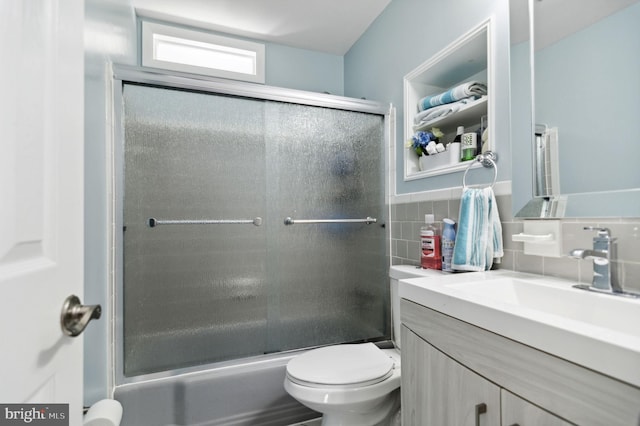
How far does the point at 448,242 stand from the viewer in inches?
52.7

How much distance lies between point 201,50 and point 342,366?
88.2 inches

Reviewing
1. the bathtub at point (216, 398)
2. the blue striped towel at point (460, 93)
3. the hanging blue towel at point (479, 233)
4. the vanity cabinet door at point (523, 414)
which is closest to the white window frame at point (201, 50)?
the blue striped towel at point (460, 93)

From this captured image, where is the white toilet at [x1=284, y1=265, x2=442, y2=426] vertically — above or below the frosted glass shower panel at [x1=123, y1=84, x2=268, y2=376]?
below

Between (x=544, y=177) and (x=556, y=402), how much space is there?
778 mm

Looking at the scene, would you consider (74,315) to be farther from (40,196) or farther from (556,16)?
(556,16)

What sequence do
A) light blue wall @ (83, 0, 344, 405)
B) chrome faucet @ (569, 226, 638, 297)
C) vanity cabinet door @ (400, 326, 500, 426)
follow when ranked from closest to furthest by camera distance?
vanity cabinet door @ (400, 326, 500, 426)
chrome faucet @ (569, 226, 638, 297)
light blue wall @ (83, 0, 344, 405)

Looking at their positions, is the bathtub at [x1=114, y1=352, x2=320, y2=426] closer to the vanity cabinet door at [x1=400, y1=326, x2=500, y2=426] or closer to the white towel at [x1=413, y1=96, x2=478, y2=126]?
the vanity cabinet door at [x1=400, y1=326, x2=500, y2=426]

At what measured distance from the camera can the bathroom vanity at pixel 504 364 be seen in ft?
1.52

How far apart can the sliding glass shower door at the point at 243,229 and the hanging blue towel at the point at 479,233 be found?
0.75 m

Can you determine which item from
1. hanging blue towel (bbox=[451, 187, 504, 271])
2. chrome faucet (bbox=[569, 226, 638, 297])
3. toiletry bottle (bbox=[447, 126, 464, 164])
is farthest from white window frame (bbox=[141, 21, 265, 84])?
chrome faucet (bbox=[569, 226, 638, 297])

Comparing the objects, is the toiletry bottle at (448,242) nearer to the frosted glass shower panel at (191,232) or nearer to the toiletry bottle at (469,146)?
the toiletry bottle at (469,146)

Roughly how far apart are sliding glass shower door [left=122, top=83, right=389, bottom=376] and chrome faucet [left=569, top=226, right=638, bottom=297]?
3.80ft

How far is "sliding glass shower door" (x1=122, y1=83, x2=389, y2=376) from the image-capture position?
4.94 ft

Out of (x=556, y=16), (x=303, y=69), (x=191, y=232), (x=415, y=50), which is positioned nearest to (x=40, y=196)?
(x=191, y=232)
